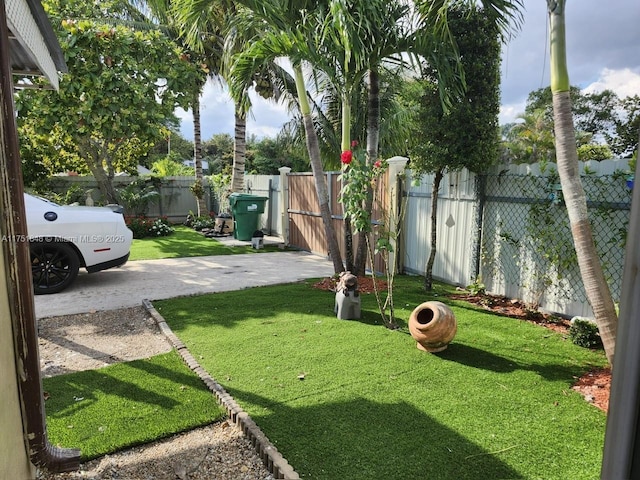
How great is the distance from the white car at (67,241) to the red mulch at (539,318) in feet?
10.9

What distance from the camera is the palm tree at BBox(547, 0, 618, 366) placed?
3201 mm

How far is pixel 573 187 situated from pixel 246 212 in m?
9.43

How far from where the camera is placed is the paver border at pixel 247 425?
8.23 feet

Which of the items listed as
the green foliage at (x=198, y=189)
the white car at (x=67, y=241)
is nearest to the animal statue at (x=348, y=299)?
the white car at (x=67, y=241)

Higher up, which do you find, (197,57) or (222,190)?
(197,57)

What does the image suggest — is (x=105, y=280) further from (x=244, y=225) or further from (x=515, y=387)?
(x=515, y=387)

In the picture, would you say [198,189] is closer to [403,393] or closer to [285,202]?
[285,202]

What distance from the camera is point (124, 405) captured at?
3.29 meters

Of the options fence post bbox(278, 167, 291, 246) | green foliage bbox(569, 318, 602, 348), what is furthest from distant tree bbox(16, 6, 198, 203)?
green foliage bbox(569, 318, 602, 348)

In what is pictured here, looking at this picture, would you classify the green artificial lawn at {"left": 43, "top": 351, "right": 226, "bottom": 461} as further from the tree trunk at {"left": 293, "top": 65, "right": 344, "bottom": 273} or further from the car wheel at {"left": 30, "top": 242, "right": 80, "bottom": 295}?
the tree trunk at {"left": 293, "top": 65, "right": 344, "bottom": 273}

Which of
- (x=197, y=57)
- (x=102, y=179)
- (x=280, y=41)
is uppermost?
(x=197, y=57)

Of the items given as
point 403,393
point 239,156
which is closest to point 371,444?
point 403,393

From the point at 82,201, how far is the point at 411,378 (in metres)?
13.7

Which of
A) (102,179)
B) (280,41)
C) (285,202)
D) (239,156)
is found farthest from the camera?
(239,156)
